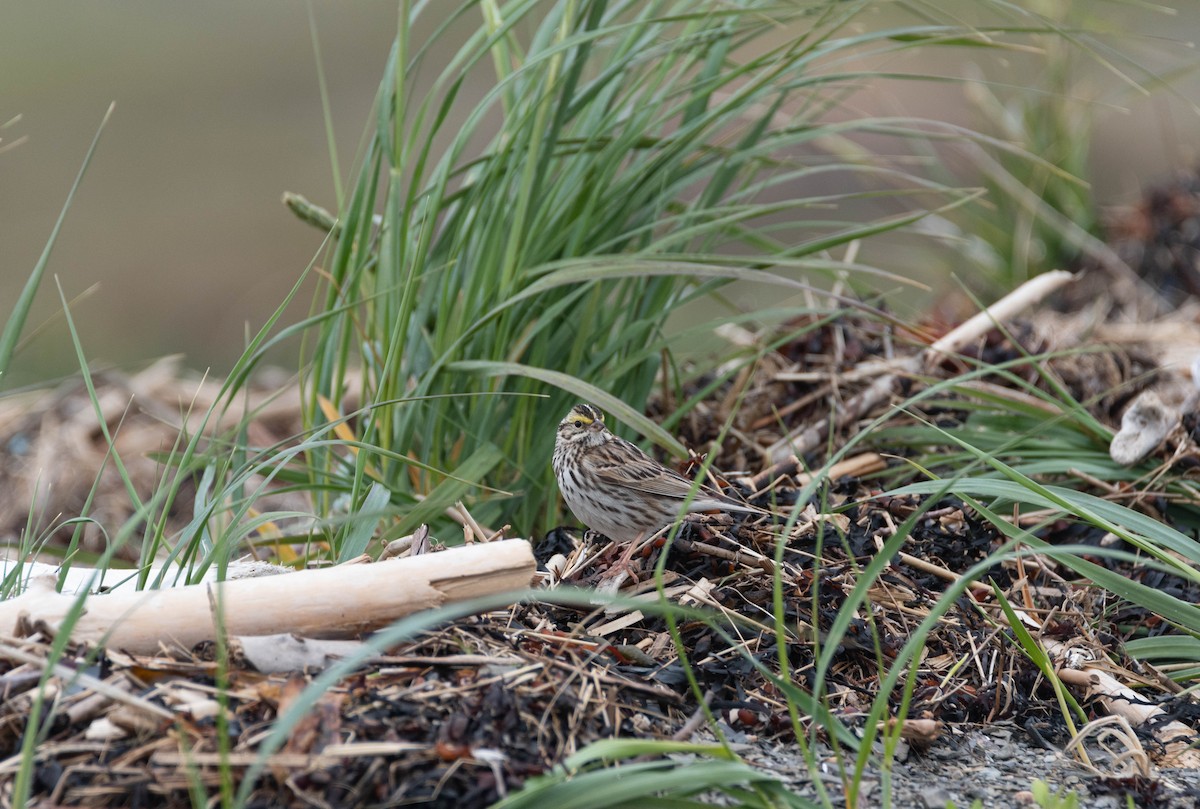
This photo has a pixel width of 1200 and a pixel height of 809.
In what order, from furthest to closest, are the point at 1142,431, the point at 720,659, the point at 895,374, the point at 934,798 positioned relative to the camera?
1. the point at 895,374
2. the point at 1142,431
3. the point at 720,659
4. the point at 934,798

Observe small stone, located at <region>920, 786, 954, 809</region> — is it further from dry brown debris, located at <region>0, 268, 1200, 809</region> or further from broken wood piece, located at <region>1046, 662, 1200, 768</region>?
broken wood piece, located at <region>1046, 662, 1200, 768</region>

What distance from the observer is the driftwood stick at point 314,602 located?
223cm

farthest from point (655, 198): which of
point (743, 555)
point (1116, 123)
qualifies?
point (1116, 123)

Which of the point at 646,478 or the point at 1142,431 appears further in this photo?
the point at 1142,431

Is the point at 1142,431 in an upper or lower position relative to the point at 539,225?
lower

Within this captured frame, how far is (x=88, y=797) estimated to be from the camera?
1.91 meters

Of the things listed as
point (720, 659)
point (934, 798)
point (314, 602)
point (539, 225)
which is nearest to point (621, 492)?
point (720, 659)

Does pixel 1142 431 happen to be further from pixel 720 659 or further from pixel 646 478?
pixel 720 659

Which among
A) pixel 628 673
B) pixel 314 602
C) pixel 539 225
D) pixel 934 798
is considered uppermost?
pixel 539 225

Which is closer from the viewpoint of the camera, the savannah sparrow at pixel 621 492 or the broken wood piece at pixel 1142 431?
the savannah sparrow at pixel 621 492

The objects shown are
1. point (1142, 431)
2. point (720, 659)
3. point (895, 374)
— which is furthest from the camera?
point (895, 374)

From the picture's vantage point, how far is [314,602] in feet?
7.38

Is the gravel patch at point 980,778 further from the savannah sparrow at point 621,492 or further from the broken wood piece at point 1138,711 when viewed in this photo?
the savannah sparrow at point 621,492

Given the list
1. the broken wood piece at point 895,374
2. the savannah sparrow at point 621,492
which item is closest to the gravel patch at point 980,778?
the savannah sparrow at point 621,492
